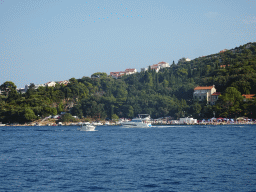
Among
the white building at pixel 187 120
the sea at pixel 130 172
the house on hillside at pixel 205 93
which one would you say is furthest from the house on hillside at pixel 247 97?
the sea at pixel 130 172

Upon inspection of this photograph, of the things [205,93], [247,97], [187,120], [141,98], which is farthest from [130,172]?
[141,98]

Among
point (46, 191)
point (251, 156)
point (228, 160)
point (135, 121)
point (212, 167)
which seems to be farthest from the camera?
point (135, 121)

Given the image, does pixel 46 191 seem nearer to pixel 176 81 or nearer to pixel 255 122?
pixel 255 122

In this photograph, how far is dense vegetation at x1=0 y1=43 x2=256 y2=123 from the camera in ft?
372

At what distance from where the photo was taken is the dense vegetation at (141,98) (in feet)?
372

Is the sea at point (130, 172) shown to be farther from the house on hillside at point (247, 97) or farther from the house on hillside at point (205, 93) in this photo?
the house on hillside at point (205, 93)

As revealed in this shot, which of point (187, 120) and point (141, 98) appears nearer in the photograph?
point (187, 120)

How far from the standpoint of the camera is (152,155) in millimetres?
37125

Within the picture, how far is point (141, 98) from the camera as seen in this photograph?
145 metres

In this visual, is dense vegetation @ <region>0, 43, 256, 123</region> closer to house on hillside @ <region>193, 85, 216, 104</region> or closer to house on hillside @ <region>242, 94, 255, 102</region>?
house on hillside @ <region>242, 94, 255, 102</region>

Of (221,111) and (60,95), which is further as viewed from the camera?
(60,95)

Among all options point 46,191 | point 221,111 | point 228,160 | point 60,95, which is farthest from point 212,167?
point 60,95

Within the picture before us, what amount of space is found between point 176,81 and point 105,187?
14784cm

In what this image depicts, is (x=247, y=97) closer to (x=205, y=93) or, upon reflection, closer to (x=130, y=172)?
(x=205, y=93)
